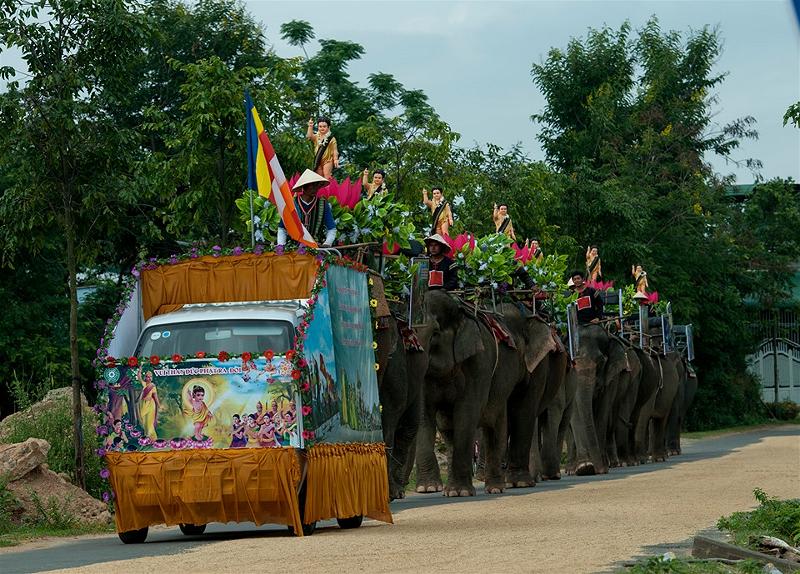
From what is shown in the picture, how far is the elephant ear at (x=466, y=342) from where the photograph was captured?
21.9 metres

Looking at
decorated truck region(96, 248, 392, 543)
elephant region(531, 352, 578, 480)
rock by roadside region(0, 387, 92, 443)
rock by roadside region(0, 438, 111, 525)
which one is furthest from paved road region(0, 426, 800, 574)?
elephant region(531, 352, 578, 480)

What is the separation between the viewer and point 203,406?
1437 centimetres

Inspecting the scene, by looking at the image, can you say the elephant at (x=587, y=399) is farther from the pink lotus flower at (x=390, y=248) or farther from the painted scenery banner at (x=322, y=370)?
the painted scenery banner at (x=322, y=370)

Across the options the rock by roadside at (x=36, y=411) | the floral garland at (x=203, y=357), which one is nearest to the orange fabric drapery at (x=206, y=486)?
the floral garland at (x=203, y=357)

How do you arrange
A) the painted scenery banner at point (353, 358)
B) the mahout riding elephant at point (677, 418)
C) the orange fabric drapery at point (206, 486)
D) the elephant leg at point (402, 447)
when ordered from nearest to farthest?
the orange fabric drapery at point (206, 486) < the painted scenery banner at point (353, 358) < the elephant leg at point (402, 447) < the mahout riding elephant at point (677, 418)

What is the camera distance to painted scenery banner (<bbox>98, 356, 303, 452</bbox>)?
14211 millimetres

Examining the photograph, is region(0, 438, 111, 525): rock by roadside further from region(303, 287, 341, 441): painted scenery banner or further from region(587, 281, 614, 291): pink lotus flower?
region(587, 281, 614, 291): pink lotus flower

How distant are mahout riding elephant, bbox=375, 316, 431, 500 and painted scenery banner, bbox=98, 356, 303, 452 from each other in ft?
13.6

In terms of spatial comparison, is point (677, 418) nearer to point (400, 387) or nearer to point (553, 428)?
point (553, 428)

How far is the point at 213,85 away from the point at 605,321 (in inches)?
345

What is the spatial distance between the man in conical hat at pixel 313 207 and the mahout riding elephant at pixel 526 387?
28.1 feet

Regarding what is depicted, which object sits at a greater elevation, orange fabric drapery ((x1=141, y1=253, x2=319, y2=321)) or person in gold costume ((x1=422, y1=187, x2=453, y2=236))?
person in gold costume ((x1=422, y1=187, x2=453, y2=236))

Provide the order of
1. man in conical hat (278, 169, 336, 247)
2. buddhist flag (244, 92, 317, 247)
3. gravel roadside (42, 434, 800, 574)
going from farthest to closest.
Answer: man in conical hat (278, 169, 336, 247) → buddhist flag (244, 92, 317, 247) → gravel roadside (42, 434, 800, 574)

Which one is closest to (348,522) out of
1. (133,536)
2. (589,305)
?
(133,536)
